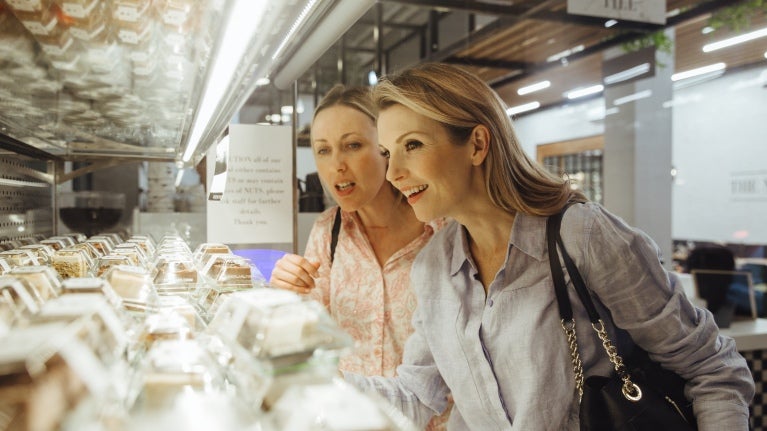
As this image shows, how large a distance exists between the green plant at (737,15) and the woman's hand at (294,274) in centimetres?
448

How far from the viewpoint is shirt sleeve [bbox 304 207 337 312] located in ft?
6.36

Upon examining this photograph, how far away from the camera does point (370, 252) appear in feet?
6.17

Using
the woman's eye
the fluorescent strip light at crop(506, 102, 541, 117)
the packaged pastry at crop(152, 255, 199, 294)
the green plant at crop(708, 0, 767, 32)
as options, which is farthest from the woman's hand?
the fluorescent strip light at crop(506, 102, 541, 117)

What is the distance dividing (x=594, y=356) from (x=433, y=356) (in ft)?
1.41

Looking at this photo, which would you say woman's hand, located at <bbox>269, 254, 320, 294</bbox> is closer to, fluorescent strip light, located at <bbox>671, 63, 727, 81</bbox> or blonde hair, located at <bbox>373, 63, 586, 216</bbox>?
blonde hair, located at <bbox>373, 63, 586, 216</bbox>

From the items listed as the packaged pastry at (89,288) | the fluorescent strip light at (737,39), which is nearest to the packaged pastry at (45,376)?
the packaged pastry at (89,288)

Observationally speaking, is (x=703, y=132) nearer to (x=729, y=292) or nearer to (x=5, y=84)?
(x=729, y=292)

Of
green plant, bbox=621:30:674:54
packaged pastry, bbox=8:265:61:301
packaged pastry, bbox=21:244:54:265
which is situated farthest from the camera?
green plant, bbox=621:30:674:54

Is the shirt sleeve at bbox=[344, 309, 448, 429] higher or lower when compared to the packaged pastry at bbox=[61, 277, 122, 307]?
lower

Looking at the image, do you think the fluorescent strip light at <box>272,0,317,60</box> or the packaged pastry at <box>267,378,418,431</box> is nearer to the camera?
the packaged pastry at <box>267,378,418,431</box>

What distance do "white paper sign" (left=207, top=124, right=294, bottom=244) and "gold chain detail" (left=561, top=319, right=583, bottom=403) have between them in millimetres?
876

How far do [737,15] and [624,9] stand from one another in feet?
4.14

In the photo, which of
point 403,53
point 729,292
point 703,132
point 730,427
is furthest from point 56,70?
point 703,132

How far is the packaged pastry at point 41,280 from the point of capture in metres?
0.82
